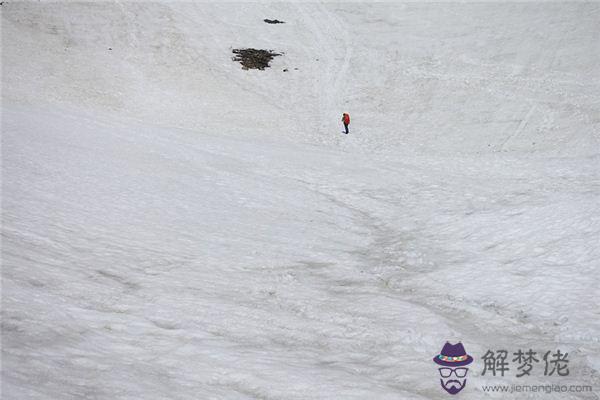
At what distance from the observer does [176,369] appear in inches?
278

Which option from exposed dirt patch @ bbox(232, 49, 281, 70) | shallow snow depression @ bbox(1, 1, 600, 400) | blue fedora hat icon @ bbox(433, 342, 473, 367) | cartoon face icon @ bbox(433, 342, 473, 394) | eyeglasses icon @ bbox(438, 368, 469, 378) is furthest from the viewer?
exposed dirt patch @ bbox(232, 49, 281, 70)

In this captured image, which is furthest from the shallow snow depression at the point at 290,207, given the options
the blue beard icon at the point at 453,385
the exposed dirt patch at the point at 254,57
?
the exposed dirt patch at the point at 254,57

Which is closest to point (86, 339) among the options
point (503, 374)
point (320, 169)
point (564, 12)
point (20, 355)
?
point (20, 355)

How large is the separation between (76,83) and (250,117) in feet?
33.1

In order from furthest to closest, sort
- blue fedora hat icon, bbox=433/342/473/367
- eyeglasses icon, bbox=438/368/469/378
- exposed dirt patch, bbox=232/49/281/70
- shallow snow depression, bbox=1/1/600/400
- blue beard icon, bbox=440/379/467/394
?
1. exposed dirt patch, bbox=232/49/281/70
2. blue fedora hat icon, bbox=433/342/473/367
3. eyeglasses icon, bbox=438/368/469/378
4. shallow snow depression, bbox=1/1/600/400
5. blue beard icon, bbox=440/379/467/394

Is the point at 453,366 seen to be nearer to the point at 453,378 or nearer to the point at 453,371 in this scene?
the point at 453,371

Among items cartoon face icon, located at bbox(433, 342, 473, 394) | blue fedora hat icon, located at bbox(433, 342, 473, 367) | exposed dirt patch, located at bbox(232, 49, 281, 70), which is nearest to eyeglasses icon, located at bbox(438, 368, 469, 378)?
cartoon face icon, located at bbox(433, 342, 473, 394)

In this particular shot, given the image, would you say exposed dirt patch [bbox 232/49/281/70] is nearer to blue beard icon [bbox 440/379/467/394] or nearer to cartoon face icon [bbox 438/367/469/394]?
cartoon face icon [bbox 438/367/469/394]

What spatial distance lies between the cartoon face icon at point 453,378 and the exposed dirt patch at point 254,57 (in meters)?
33.9

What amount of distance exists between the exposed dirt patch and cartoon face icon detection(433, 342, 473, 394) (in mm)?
33415

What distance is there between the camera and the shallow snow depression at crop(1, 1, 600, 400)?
7.68 metres

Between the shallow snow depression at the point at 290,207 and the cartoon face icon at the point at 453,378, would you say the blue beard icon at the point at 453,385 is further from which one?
the shallow snow depression at the point at 290,207

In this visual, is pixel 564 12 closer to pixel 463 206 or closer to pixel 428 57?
pixel 428 57

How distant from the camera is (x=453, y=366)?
8398mm
